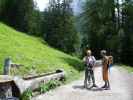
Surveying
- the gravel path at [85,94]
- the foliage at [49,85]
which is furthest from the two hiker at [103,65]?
the foliage at [49,85]

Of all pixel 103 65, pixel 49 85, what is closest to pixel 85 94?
pixel 49 85

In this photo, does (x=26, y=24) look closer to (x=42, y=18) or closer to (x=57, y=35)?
(x=57, y=35)

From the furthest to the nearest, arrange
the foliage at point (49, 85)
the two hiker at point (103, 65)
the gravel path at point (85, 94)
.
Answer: the two hiker at point (103, 65)
the foliage at point (49, 85)
the gravel path at point (85, 94)

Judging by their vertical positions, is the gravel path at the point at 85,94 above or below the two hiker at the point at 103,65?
below

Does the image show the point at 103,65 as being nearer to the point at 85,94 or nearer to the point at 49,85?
the point at 85,94

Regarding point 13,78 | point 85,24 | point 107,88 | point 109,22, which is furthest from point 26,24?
point 13,78

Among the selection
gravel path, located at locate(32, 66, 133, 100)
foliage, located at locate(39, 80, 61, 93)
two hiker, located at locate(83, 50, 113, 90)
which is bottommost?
gravel path, located at locate(32, 66, 133, 100)

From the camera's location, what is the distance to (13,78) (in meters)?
13.2

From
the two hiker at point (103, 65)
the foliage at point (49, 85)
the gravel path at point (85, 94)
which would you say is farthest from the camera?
the two hiker at point (103, 65)

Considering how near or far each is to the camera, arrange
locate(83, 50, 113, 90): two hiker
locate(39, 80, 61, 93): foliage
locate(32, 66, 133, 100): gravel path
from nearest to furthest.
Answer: locate(32, 66, 133, 100): gravel path, locate(39, 80, 61, 93): foliage, locate(83, 50, 113, 90): two hiker

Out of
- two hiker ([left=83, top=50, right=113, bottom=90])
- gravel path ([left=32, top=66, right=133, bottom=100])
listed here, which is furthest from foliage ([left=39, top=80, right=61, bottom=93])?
two hiker ([left=83, top=50, right=113, bottom=90])

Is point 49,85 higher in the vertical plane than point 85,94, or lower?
higher

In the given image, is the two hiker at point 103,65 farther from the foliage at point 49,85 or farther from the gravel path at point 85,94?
the foliage at point 49,85

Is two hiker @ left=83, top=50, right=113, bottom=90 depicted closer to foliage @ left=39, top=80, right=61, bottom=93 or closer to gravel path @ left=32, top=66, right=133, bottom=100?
gravel path @ left=32, top=66, right=133, bottom=100
